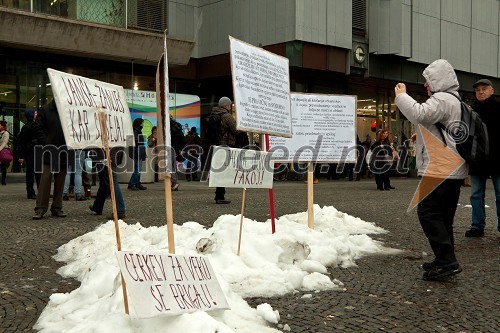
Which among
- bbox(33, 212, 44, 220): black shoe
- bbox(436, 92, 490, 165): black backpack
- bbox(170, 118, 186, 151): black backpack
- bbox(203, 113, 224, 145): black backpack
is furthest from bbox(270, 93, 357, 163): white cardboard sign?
bbox(203, 113, 224, 145): black backpack

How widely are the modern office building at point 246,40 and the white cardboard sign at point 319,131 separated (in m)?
13.5

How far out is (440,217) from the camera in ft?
17.7

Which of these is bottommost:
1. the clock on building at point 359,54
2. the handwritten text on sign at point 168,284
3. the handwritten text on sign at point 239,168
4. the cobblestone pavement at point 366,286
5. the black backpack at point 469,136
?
the cobblestone pavement at point 366,286

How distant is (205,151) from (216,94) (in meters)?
4.41

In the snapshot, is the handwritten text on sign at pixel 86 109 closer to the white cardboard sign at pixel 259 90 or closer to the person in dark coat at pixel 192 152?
the white cardboard sign at pixel 259 90

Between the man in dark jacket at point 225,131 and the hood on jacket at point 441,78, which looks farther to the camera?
the man in dark jacket at point 225,131

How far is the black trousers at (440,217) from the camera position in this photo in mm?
5324

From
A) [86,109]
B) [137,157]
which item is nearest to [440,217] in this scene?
[86,109]

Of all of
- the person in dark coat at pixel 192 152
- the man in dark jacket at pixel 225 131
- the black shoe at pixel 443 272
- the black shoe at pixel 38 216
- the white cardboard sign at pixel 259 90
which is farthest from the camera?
the person in dark coat at pixel 192 152

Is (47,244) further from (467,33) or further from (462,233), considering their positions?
(467,33)

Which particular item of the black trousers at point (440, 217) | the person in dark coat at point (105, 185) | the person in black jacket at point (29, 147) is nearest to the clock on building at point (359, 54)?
the person in black jacket at point (29, 147)

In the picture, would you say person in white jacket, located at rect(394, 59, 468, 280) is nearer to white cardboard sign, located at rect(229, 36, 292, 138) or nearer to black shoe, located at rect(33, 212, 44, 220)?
white cardboard sign, located at rect(229, 36, 292, 138)

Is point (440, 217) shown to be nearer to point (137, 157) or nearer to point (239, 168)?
point (239, 168)

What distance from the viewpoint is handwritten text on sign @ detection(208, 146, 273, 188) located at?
5.58 metres
